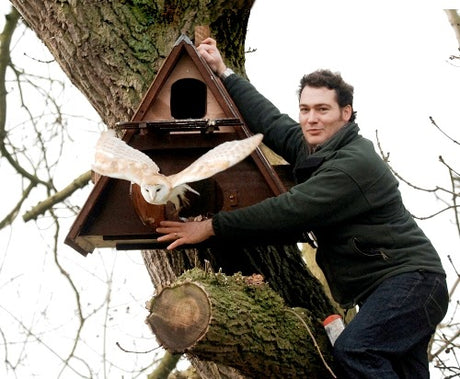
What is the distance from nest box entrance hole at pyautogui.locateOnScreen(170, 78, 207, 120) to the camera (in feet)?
13.4

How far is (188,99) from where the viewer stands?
4.17m

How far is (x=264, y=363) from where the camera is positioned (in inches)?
136

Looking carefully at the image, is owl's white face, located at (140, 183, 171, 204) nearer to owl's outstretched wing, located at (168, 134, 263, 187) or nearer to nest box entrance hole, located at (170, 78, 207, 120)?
owl's outstretched wing, located at (168, 134, 263, 187)

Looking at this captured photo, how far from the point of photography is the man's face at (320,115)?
12.5 ft

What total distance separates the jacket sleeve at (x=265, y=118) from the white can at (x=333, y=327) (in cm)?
75

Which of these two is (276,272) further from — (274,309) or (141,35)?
(141,35)

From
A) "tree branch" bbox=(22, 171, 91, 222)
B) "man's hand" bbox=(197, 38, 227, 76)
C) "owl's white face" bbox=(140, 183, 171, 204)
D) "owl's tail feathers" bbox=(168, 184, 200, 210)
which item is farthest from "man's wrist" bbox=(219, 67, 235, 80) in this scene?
"tree branch" bbox=(22, 171, 91, 222)

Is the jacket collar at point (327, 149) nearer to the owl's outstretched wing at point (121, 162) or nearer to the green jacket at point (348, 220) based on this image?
the green jacket at point (348, 220)

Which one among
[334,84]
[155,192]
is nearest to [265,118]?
[334,84]

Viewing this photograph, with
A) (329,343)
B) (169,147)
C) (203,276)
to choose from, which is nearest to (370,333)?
(329,343)

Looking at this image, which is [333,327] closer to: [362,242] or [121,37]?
[362,242]

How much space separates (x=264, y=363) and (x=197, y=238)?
1.68 feet

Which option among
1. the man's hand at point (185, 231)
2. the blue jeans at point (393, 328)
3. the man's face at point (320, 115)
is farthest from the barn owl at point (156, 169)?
the blue jeans at point (393, 328)

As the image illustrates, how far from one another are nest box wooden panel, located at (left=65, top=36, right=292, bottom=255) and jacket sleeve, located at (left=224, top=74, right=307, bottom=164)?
28 centimetres
